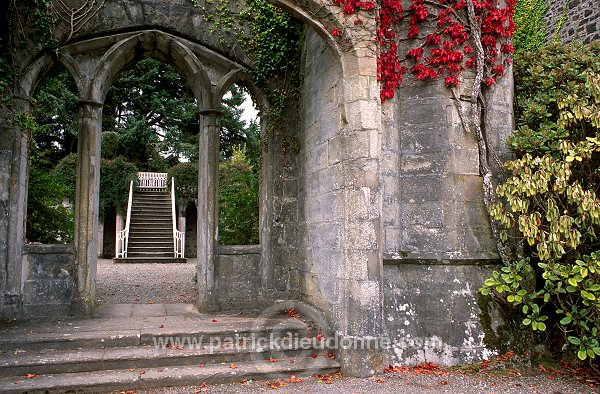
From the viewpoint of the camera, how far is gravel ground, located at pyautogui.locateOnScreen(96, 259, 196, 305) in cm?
733

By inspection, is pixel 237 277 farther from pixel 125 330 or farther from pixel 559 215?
pixel 559 215

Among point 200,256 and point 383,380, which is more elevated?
point 200,256

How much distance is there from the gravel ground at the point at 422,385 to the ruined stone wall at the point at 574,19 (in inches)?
277

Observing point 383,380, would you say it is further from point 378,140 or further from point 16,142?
point 16,142

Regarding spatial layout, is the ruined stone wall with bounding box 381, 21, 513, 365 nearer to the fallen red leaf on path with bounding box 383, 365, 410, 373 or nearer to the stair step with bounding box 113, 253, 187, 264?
the fallen red leaf on path with bounding box 383, 365, 410, 373

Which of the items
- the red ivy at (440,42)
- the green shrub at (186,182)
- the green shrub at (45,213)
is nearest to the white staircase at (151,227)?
the green shrub at (186,182)

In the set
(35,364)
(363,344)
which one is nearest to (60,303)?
(35,364)

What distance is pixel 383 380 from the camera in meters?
4.20

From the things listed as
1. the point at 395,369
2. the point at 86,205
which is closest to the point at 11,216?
the point at 86,205

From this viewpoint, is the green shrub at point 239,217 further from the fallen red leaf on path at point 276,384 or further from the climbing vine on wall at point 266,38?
the fallen red leaf on path at point 276,384

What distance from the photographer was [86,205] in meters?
5.65

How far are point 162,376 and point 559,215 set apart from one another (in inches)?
162

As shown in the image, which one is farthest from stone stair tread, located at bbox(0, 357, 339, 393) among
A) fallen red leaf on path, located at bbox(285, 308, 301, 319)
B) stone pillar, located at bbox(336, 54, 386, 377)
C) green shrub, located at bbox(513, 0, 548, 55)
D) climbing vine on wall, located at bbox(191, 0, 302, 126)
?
green shrub, located at bbox(513, 0, 548, 55)

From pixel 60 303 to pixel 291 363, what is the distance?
3.09m
